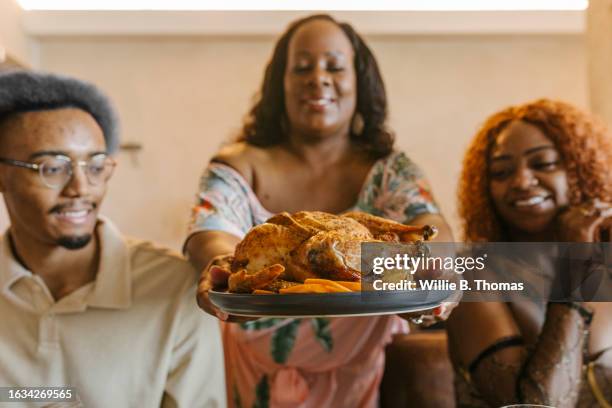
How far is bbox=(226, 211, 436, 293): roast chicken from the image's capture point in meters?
0.73

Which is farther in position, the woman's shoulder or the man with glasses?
the woman's shoulder

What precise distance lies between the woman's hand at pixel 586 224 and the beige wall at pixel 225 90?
6.99 feet

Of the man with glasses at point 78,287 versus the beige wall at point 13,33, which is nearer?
the man with glasses at point 78,287

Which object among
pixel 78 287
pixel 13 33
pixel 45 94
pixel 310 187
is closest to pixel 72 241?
pixel 78 287

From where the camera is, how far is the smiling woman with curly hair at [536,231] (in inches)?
45.4

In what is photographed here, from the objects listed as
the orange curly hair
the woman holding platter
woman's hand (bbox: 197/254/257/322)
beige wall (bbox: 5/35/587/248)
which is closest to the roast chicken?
woman's hand (bbox: 197/254/257/322)

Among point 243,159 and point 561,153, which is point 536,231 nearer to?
point 561,153

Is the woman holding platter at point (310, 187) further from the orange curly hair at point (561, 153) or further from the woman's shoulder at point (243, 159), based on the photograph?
the orange curly hair at point (561, 153)

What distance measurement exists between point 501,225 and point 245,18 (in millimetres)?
2131

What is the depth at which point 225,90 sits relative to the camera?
3.40 m

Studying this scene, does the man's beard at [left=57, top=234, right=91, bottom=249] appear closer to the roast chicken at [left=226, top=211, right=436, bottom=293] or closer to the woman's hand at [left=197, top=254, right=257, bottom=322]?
the woman's hand at [left=197, top=254, right=257, bottom=322]

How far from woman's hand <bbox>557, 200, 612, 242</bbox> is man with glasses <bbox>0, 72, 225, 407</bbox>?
2.26 ft

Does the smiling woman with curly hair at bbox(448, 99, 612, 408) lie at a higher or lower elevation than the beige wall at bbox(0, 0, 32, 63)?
lower

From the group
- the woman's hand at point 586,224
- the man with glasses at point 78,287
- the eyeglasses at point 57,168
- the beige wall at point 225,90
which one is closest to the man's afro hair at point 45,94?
the man with glasses at point 78,287
